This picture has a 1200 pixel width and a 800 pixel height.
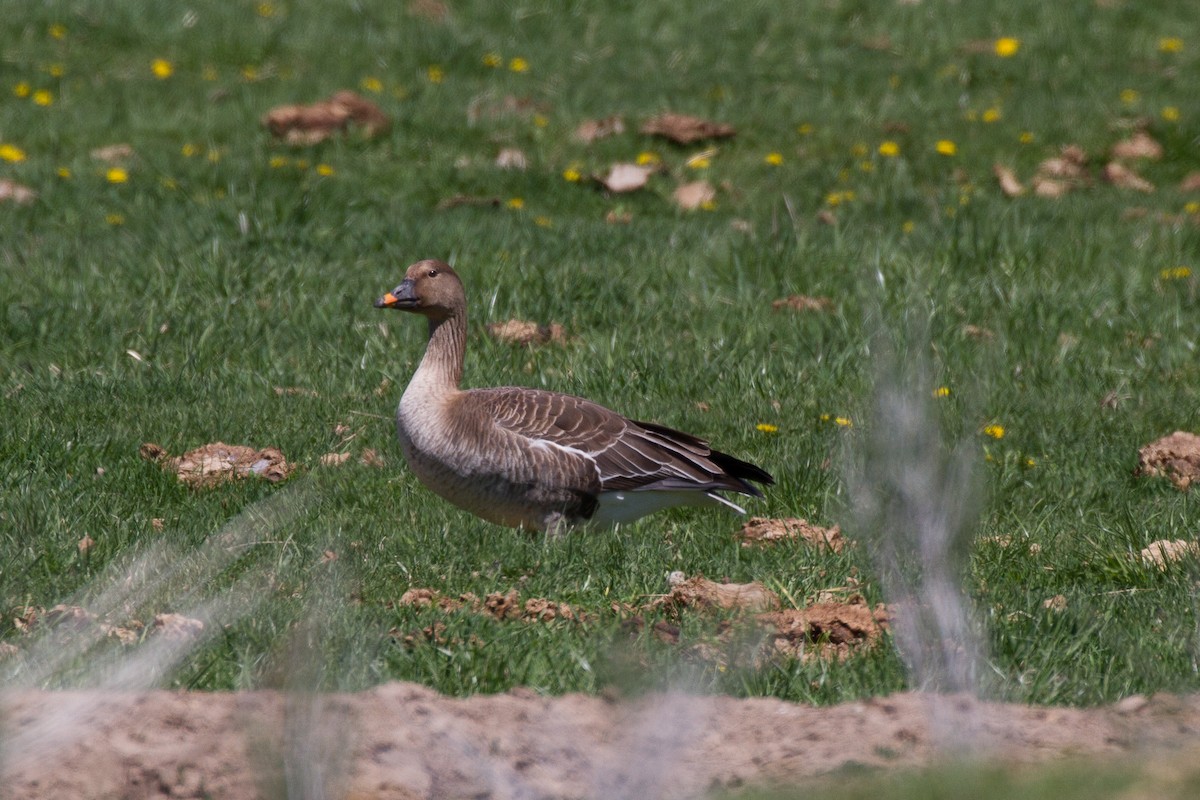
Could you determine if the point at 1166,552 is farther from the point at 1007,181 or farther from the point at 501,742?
the point at 1007,181

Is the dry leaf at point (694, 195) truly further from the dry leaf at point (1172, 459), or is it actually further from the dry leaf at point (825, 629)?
the dry leaf at point (825, 629)

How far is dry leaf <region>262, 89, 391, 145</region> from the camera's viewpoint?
1081 centimetres

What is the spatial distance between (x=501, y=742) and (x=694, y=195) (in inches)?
293

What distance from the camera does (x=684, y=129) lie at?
1112 cm

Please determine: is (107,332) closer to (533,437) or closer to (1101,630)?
(533,437)

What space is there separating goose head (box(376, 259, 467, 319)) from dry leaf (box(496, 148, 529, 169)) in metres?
4.20

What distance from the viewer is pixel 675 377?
310 inches

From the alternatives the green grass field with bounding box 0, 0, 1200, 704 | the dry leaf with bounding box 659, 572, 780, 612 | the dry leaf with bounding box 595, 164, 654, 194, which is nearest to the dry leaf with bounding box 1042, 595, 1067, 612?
the green grass field with bounding box 0, 0, 1200, 704

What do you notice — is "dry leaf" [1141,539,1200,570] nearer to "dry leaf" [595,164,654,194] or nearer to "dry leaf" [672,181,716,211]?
"dry leaf" [672,181,716,211]

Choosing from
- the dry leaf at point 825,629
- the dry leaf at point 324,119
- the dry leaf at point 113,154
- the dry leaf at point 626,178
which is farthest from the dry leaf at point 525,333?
the dry leaf at point 825,629

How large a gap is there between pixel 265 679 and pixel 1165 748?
2063mm

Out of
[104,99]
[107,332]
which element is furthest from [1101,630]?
[104,99]

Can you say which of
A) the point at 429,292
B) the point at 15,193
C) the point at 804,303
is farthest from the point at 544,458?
the point at 15,193

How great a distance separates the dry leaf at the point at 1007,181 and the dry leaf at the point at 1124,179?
0.67 meters
